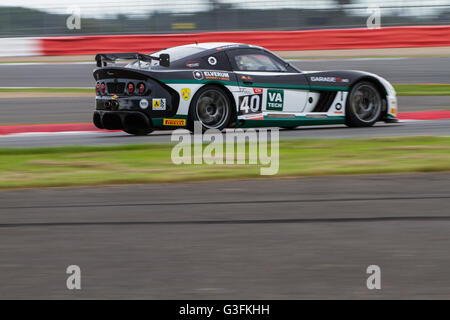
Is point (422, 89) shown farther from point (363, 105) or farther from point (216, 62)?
point (216, 62)

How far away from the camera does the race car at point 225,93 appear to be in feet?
32.1

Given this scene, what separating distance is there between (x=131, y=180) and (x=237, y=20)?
17.9 m

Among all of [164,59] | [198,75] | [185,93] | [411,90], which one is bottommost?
[185,93]

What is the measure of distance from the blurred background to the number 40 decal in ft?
45.0

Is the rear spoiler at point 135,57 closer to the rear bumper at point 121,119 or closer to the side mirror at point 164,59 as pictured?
the side mirror at point 164,59

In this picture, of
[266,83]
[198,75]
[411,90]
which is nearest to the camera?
[198,75]

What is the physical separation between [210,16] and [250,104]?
14.2 meters

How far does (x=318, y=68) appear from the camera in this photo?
19.7 meters

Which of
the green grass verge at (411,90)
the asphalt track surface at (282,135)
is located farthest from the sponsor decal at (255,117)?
the green grass verge at (411,90)

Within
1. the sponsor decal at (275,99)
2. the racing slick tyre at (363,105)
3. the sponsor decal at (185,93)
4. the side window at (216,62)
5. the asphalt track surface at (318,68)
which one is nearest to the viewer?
the sponsor decal at (185,93)

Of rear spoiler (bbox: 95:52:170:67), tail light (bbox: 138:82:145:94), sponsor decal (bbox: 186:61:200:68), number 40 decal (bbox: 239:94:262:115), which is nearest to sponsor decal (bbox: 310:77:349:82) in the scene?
number 40 decal (bbox: 239:94:262:115)

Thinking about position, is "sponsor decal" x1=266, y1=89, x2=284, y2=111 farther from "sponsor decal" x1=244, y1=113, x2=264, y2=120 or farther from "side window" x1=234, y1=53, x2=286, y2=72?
"side window" x1=234, y1=53, x2=286, y2=72

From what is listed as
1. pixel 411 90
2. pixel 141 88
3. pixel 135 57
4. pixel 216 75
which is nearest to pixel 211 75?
pixel 216 75
